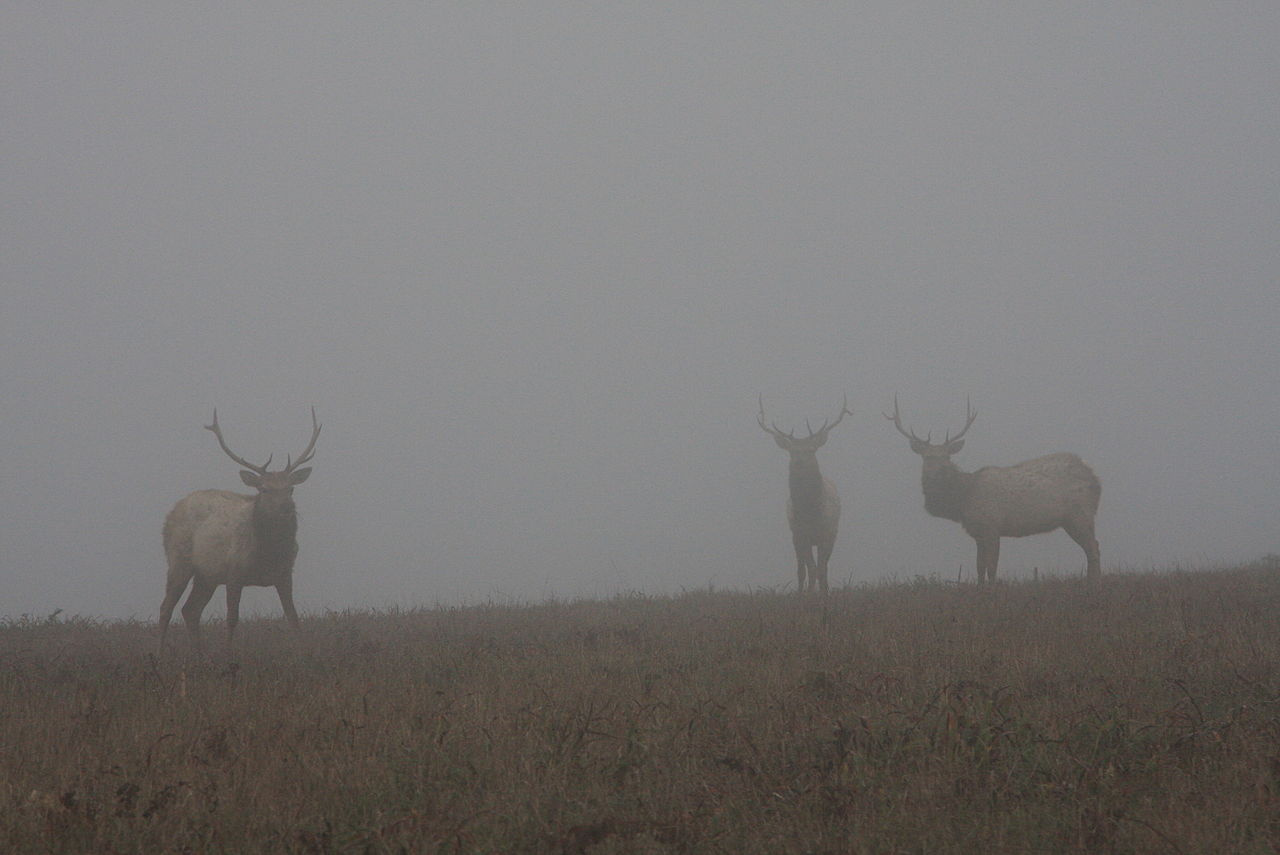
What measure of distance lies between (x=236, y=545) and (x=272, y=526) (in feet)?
1.69

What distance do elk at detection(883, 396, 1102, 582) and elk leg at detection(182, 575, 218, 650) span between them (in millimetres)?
9501

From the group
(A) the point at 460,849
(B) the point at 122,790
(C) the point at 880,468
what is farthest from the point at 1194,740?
→ (C) the point at 880,468

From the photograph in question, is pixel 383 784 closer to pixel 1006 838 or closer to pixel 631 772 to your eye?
pixel 631 772

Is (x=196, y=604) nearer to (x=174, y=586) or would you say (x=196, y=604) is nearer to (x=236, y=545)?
(x=174, y=586)

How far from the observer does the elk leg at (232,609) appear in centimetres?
952

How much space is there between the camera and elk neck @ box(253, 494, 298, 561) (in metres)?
10.4

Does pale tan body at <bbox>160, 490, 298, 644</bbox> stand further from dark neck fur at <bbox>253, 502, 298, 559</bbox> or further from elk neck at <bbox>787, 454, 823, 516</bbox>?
elk neck at <bbox>787, 454, 823, 516</bbox>

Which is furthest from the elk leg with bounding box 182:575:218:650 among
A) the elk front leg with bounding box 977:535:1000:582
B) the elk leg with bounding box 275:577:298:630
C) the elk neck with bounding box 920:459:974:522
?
the elk neck with bounding box 920:459:974:522

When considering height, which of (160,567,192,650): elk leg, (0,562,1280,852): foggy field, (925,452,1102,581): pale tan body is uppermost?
(925,452,1102,581): pale tan body

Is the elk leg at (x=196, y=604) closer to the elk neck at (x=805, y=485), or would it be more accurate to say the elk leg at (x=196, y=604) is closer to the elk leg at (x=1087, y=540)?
the elk neck at (x=805, y=485)

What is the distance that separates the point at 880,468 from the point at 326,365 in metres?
98.2

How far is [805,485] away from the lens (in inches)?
597

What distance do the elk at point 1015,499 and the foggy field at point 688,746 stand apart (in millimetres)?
5695

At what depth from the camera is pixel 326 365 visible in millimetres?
137875
